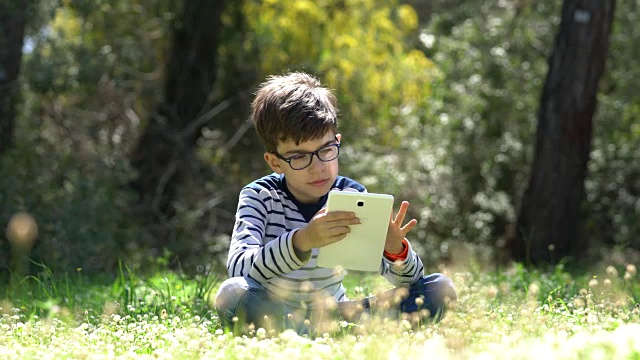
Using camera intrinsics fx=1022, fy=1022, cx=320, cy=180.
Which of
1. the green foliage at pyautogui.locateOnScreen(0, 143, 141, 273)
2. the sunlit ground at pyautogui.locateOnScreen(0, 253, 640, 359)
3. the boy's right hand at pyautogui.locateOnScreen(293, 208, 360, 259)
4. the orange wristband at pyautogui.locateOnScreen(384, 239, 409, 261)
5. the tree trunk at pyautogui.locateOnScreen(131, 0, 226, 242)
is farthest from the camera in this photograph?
the tree trunk at pyautogui.locateOnScreen(131, 0, 226, 242)

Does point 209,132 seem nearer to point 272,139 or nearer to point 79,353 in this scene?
point 272,139

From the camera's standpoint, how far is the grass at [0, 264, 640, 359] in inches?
127

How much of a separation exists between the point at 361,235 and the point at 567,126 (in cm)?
629

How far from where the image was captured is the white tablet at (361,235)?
13.5 ft

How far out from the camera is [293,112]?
4.57 m

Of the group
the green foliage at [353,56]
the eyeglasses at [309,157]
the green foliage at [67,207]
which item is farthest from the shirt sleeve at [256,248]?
the green foliage at [353,56]

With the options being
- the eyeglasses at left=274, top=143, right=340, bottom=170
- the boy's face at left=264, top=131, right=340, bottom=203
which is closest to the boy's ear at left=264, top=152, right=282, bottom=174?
the boy's face at left=264, top=131, right=340, bottom=203

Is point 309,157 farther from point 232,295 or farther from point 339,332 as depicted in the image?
point 339,332

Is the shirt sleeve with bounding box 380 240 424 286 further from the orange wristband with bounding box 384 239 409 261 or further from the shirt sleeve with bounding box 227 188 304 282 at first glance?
the shirt sleeve with bounding box 227 188 304 282

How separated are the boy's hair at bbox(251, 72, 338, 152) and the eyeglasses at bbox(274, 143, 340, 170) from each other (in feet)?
0.21

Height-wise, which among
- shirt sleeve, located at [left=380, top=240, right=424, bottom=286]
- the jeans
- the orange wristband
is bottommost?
the jeans

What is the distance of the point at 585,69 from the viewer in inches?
392

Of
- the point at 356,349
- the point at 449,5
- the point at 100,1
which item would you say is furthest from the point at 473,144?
the point at 356,349

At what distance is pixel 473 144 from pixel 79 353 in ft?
35.1
